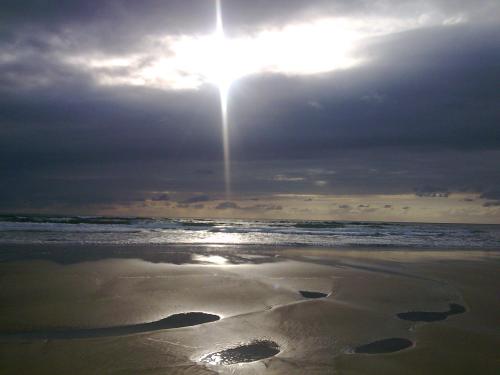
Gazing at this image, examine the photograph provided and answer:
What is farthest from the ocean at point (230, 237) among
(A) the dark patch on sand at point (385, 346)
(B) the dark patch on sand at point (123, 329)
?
(A) the dark patch on sand at point (385, 346)

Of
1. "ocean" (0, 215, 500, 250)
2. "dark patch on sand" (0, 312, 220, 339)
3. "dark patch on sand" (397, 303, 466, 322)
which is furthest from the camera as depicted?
"ocean" (0, 215, 500, 250)

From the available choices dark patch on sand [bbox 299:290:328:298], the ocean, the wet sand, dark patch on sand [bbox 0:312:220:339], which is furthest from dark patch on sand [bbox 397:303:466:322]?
the ocean

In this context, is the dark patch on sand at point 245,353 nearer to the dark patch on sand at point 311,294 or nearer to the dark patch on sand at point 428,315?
the dark patch on sand at point 428,315

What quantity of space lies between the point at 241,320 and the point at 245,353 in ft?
6.85

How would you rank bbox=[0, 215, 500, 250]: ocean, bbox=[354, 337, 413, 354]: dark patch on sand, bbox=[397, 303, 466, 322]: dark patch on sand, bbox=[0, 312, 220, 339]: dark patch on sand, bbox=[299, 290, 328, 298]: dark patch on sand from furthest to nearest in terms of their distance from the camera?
1. bbox=[0, 215, 500, 250]: ocean
2. bbox=[299, 290, 328, 298]: dark patch on sand
3. bbox=[397, 303, 466, 322]: dark patch on sand
4. bbox=[0, 312, 220, 339]: dark patch on sand
5. bbox=[354, 337, 413, 354]: dark patch on sand

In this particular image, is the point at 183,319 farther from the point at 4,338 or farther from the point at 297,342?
the point at 4,338

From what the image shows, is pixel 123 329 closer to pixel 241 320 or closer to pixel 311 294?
pixel 241 320

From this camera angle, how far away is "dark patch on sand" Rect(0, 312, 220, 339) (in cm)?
769

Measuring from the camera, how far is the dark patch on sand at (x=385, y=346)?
721cm

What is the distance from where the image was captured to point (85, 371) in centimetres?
600

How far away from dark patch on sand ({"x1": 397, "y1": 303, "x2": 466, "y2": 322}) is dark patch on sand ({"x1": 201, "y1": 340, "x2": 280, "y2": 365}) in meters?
3.97

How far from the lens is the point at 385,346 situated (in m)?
7.48

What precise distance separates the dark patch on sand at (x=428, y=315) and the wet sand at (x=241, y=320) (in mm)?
26

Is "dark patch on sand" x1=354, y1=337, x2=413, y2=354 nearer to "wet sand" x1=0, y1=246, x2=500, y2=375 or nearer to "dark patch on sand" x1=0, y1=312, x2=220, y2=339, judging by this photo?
"wet sand" x1=0, y1=246, x2=500, y2=375
